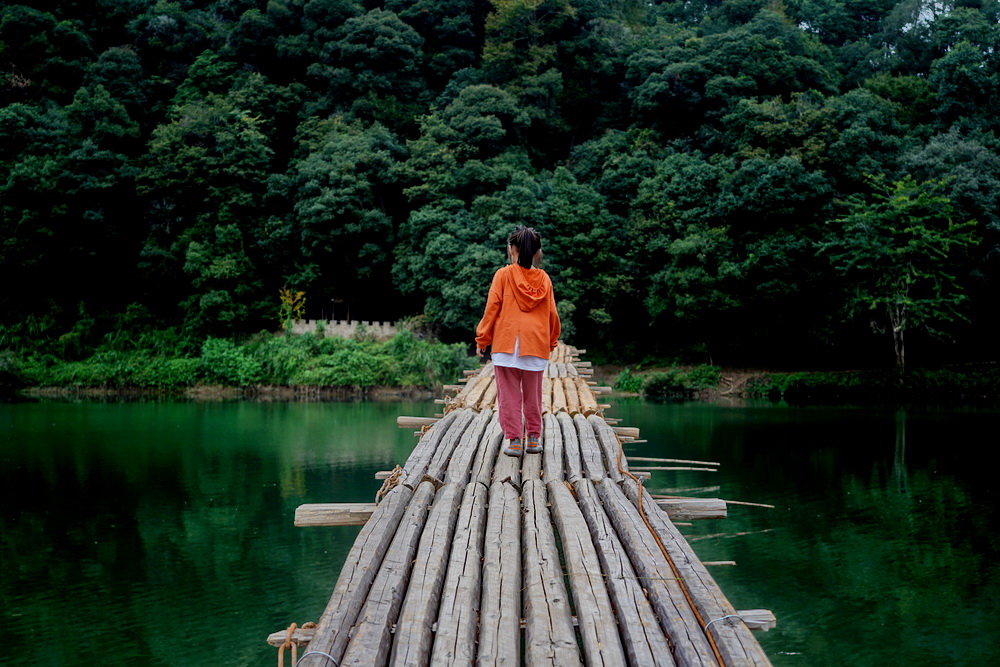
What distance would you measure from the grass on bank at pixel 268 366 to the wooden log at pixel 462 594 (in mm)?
18304

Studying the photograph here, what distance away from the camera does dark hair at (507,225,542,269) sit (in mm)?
4695

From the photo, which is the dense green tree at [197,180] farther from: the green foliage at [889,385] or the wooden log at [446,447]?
the wooden log at [446,447]

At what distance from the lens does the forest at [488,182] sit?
71.8ft

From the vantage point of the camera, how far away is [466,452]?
4.91m

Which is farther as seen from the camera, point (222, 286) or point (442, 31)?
point (442, 31)

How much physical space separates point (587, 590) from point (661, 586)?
0.86ft

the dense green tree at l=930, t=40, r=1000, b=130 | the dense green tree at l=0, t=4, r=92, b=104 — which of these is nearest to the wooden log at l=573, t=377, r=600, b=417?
the dense green tree at l=930, t=40, r=1000, b=130

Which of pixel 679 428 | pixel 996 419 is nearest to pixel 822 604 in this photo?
pixel 679 428

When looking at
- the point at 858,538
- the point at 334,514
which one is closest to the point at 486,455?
the point at 334,514

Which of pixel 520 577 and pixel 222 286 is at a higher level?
pixel 222 286

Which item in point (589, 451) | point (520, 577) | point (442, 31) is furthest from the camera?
point (442, 31)

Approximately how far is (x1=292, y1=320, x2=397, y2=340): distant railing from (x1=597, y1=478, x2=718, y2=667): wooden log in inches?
815

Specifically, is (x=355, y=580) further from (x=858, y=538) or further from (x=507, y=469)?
(x=858, y=538)

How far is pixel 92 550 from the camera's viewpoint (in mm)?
8039
